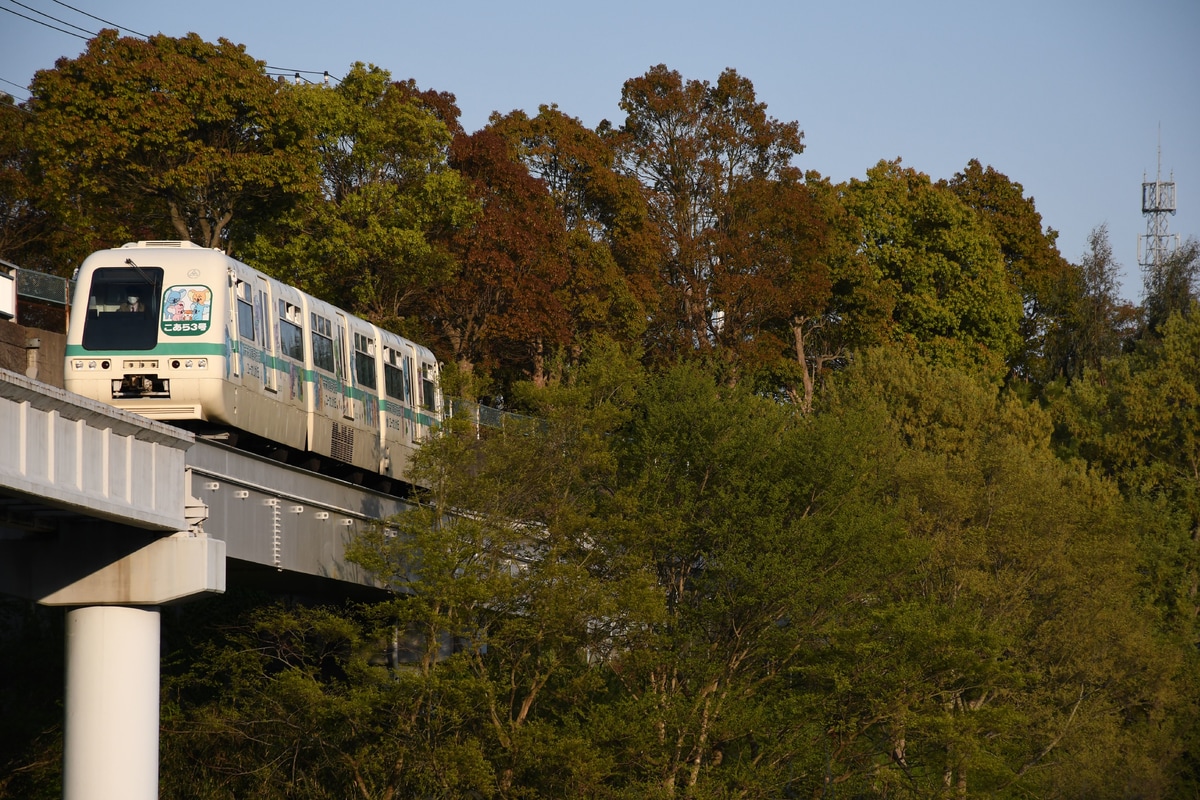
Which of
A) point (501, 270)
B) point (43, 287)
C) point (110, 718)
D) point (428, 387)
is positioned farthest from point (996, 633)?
point (110, 718)

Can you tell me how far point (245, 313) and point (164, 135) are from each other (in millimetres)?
13668

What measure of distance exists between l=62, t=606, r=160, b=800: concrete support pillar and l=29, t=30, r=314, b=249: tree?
17.3 meters

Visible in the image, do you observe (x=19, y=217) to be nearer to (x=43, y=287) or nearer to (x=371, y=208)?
(x=371, y=208)

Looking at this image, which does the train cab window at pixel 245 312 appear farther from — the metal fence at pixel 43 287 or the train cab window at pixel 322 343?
the metal fence at pixel 43 287

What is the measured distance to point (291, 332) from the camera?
29000 millimetres

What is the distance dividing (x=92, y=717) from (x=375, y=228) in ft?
73.4

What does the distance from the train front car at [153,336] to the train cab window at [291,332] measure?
2.35 m

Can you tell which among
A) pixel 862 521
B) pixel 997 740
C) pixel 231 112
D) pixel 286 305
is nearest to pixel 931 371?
pixel 997 740

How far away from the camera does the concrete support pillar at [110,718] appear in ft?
71.5

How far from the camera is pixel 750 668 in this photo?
1478 inches

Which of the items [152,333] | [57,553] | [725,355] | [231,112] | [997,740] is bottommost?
[997,740]

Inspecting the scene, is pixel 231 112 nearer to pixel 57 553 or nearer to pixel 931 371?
pixel 57 553

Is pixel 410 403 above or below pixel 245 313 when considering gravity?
below

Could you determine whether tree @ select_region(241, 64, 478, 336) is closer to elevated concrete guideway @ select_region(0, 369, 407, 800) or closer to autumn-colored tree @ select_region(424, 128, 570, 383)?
autumn-colored tree @ select_region(424, 128, 570, 383)
